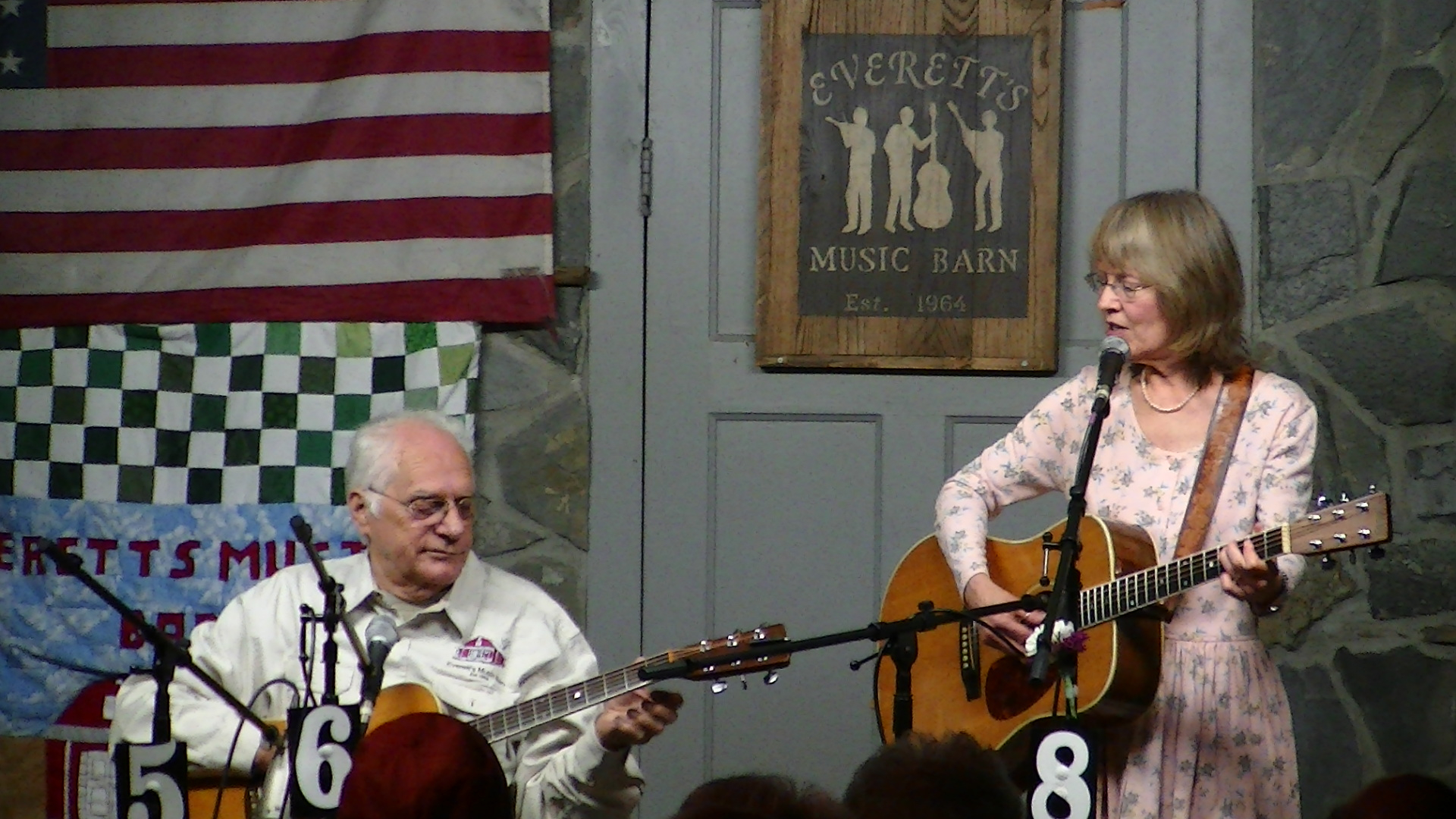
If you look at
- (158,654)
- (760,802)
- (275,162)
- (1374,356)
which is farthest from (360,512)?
(1374,356)

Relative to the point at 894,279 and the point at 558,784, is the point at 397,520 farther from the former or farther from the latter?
the point at 894,279

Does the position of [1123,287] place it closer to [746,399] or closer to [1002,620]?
[1002,620]

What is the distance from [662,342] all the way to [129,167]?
4.66ft

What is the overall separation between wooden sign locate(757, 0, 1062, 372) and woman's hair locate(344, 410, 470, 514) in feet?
3.70

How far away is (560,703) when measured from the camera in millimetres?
2912

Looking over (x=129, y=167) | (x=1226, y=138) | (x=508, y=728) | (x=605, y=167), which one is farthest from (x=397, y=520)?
(x=1226, y=138)

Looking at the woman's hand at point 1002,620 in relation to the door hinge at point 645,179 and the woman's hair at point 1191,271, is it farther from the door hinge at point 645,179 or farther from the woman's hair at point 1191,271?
the door hinge at point 645,179

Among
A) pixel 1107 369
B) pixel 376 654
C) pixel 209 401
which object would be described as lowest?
pixel 376 654

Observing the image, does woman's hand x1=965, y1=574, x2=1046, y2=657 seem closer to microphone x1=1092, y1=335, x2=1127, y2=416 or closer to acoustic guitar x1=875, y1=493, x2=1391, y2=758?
acoustic guitar x1=875, y1=493, x2=1391, y2=758

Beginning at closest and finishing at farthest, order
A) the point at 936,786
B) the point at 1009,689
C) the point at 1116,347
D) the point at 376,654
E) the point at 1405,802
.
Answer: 1. the point at 1405,802
2. the point at 936,786
3. the point at 376,654
4. the point at 1116,347
5. the point at 1009,689

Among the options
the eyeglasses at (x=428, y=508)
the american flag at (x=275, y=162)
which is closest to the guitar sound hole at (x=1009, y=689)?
the eyeglasses at (x=428, y=508)

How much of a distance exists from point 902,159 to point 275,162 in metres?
1.56

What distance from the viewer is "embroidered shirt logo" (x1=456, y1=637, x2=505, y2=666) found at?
10.3ft

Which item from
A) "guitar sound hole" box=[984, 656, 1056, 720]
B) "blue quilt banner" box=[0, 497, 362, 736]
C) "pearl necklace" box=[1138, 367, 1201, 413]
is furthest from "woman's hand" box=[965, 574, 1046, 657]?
"blue quilt banner" box=[0, 497, 362, 736]
